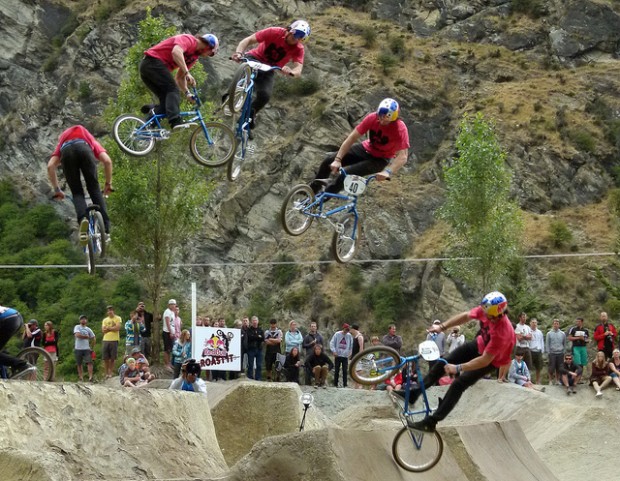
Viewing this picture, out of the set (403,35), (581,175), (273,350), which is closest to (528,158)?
(581,175)

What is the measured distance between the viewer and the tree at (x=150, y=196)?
27234 millimetres

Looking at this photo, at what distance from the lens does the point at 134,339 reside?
2225cm

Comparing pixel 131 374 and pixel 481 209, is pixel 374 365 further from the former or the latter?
pixel 481 209

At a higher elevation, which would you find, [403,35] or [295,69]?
[403,35]

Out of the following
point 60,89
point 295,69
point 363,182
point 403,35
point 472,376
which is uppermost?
point 403,35

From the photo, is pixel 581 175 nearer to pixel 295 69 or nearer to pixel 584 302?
pixel 584 302

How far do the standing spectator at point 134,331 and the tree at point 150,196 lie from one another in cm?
434

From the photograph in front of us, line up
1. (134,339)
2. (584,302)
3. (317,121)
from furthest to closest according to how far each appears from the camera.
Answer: (317,121) → (584,302) → (134,339)

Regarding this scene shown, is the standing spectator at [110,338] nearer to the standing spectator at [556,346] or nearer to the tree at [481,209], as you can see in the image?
the standing spectator at [556,346]

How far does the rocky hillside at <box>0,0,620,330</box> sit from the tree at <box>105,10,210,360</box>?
1700cm

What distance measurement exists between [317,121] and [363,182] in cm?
3853

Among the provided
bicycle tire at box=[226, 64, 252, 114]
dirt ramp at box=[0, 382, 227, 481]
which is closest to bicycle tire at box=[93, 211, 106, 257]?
dirt ramp at box=[0, 382, 227, 481]

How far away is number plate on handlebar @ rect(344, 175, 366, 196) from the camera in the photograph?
14.7 metres

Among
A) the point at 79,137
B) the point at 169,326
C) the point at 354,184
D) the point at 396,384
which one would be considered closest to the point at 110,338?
the point at 169,326
